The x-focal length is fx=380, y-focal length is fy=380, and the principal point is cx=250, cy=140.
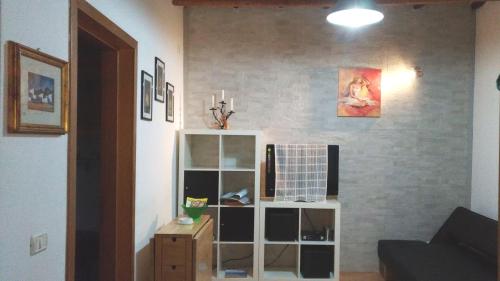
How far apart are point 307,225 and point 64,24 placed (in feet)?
10.8

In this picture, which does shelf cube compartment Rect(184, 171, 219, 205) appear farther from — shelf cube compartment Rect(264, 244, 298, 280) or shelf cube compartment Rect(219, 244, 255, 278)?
shelf cube compartment Rect(264, 244, 298, 280)

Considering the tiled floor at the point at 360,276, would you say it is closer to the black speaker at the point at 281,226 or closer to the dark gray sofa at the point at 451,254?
the dark gray sofa at the point at 451,254

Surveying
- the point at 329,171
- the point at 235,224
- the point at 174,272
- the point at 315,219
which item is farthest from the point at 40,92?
the point at 315,219

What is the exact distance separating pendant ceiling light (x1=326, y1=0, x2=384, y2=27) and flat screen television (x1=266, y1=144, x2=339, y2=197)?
156 centimetres

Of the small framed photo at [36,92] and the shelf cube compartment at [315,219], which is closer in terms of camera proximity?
the small framed photo at [36,92]

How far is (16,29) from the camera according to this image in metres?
1.36

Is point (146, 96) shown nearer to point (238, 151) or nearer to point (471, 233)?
point (238, 151)

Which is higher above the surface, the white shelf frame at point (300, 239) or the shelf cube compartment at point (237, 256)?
the white shelf frame at point (300, 239)

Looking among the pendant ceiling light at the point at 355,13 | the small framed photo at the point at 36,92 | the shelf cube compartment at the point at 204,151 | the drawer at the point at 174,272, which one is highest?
the pendant ceiling light at the point at 355,13

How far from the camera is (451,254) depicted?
361 cm

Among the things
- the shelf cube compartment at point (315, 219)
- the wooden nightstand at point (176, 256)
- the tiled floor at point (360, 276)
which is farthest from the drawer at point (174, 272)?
the tiled floor at point (360, 276)

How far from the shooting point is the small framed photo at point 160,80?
3.11 metres

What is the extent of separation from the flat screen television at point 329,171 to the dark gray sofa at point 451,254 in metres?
0.83

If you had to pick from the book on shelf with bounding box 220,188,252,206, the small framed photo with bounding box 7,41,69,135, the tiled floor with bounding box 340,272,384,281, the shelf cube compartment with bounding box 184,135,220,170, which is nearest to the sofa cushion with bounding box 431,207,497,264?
the tiled floor with bounding box 340,272,384,281
